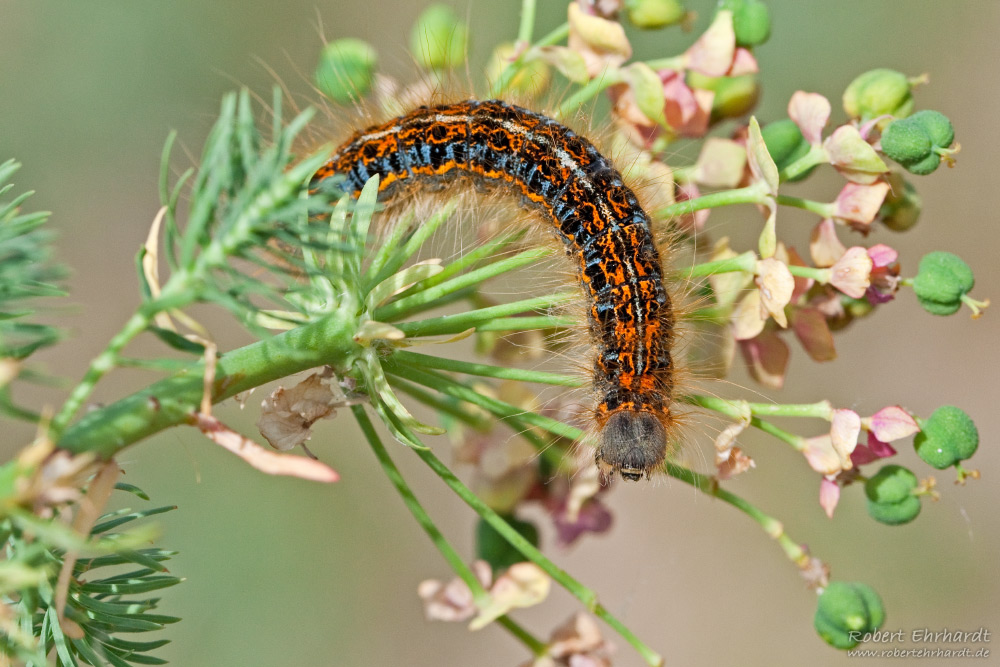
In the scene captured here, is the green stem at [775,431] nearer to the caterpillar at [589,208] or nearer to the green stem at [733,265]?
the caterpillar at [589,208]

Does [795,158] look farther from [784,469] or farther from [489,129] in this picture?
[784,469]

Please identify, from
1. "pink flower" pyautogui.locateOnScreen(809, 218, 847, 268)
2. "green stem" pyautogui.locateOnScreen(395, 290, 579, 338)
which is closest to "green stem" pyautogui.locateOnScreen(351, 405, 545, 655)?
"green stem" pyautogui.locateOnScreen(395, 290, 579, 338)

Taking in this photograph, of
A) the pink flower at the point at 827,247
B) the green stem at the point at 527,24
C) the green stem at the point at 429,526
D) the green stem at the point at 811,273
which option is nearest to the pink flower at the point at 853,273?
the green stem at the point at 811,273

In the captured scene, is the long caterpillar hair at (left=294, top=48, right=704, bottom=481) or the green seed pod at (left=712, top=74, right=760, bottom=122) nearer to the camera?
the long caterpillar hair at (left=294, top=48, right=704, bottom=481)

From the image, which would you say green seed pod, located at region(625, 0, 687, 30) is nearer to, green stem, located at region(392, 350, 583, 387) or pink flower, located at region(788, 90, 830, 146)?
pink flower, located at region(788, 90, 830, 146)

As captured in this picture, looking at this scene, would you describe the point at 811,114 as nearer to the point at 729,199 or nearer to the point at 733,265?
the point at 729,199
